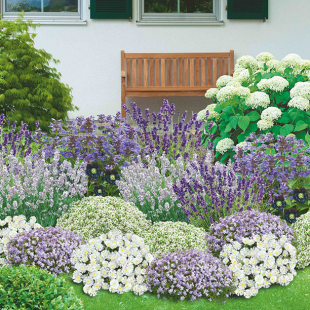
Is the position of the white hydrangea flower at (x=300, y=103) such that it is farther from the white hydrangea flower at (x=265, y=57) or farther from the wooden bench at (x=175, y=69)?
the wooden bench at (x=175, y=69)

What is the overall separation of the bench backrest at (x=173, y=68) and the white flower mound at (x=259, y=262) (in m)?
4.66

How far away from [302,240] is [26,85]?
483 cm

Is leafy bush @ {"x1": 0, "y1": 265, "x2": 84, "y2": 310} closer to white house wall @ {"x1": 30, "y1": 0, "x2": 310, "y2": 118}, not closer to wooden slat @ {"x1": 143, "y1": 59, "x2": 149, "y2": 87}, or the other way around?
wooden slat @ {"x1": 143, "y1": 59, "x2": 149, "y2": 87}

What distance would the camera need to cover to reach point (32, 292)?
1730mm

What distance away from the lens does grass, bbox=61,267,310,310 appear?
213cm

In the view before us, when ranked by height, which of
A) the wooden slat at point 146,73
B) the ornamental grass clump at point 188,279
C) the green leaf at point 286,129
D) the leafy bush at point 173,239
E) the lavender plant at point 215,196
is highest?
the wooden slat at point 146,73

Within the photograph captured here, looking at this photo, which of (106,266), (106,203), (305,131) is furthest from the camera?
(305,131)

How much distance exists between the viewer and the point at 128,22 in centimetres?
702

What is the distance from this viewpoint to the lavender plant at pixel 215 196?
2.92 meters

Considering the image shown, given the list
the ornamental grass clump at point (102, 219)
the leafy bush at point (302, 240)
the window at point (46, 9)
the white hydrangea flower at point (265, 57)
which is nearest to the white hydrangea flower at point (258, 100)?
the white hydrangea flower at point (265, 57)

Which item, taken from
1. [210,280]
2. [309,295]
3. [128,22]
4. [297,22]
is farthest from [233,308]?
[297,22]

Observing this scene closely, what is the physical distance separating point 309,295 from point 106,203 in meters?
1.44

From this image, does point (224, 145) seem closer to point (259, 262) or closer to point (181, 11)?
point (259, 262)

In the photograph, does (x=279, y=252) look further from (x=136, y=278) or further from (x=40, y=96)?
(x=40, y=96)
